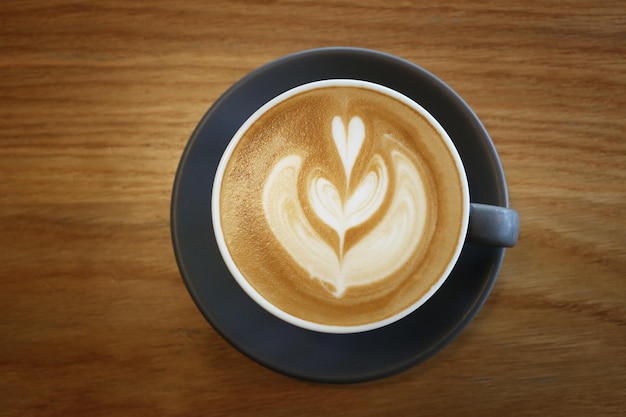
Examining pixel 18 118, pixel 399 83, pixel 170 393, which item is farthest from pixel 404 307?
pixel 18 118

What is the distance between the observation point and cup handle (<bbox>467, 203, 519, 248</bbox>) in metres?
0.77

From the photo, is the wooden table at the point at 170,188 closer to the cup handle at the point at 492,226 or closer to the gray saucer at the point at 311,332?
the gray saucer at the point at 311,332

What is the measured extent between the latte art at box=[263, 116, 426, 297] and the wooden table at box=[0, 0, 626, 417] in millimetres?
279

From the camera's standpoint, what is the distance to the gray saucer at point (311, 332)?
0.87 meters

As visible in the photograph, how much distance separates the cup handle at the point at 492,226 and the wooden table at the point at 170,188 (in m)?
0.21

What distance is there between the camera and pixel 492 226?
771 millimetres

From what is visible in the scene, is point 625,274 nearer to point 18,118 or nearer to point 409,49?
point 409,49

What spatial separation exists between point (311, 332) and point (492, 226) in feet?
1.18

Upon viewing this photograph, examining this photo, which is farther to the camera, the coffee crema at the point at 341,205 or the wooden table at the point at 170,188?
the wooden table at the point at 170,188

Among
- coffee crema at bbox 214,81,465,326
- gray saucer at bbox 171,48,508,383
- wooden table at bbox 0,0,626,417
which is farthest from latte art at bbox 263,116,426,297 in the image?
wooden table at bbox 0,0,626,417

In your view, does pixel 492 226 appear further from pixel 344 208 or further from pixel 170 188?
pixel 170 188

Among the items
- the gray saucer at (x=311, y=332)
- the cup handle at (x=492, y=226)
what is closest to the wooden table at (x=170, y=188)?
the gray saucer at (x=311, y=332)

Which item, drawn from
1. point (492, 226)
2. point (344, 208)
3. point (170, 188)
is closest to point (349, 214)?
point (344, 208)

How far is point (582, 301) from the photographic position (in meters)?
0.97
